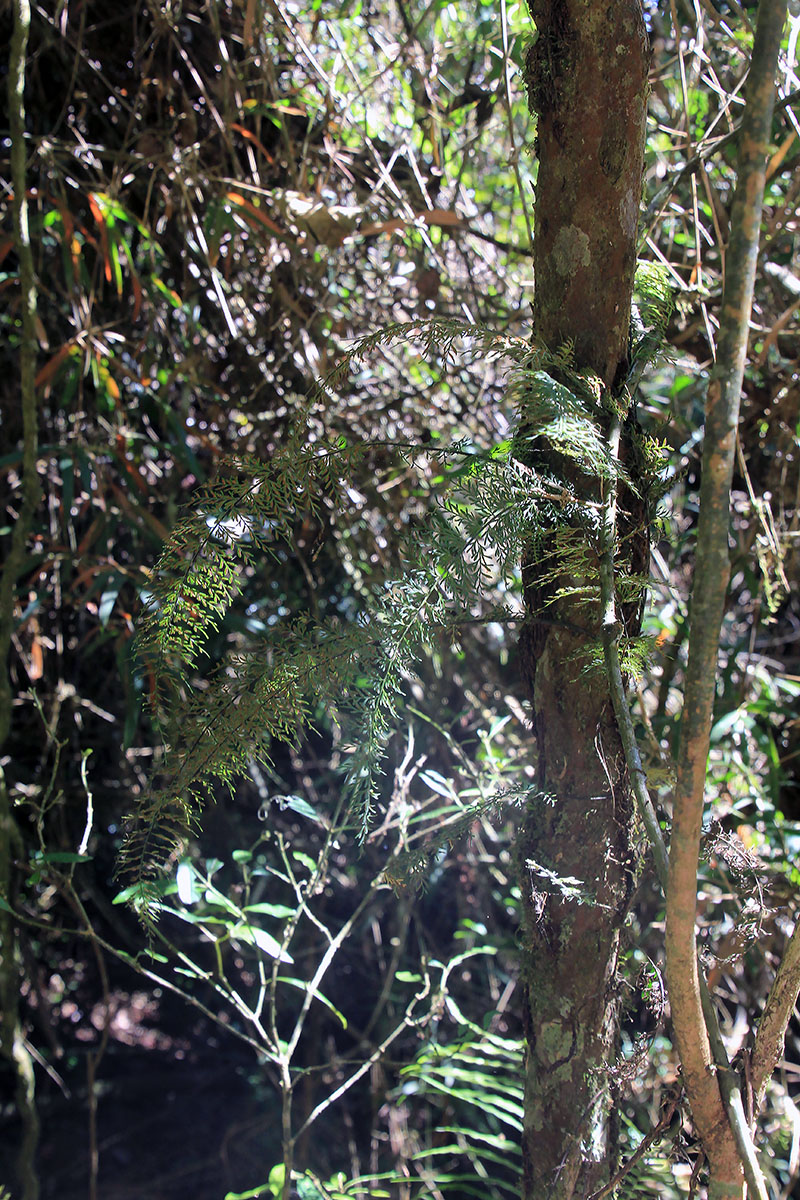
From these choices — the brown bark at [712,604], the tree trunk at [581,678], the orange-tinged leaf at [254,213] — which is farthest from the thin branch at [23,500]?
the brown bark at [712,604]

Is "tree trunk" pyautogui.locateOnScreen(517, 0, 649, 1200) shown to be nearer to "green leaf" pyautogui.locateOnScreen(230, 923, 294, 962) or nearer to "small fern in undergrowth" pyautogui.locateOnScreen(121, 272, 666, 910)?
"small fern in undergrowth" pyautogui.locateOnScreen(121, 272, 666, 910)

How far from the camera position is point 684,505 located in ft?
4.69

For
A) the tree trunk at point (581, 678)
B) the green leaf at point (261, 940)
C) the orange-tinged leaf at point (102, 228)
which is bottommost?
the green leaf at point (261, 940)

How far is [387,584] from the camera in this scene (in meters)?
0.61

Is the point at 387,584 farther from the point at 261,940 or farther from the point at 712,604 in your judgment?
the point at 261,940

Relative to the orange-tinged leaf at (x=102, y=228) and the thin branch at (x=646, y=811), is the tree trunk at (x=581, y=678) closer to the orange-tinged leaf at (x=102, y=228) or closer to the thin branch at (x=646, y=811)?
the thin branch at (x=646, y=811)

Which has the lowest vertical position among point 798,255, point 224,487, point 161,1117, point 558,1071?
point 161,1117

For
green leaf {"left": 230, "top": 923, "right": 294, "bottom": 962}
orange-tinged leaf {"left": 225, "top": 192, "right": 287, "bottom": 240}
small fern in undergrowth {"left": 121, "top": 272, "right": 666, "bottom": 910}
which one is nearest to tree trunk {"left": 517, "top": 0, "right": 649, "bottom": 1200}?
small fern in undergrowth {"left": 121, "top": 272, "right": 666, "bottom": 910}

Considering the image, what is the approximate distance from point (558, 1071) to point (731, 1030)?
2.80 feet

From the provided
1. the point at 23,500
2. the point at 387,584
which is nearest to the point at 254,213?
the point at 23,500

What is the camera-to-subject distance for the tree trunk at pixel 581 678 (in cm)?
61

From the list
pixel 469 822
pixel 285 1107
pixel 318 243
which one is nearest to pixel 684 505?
pixel 318 243

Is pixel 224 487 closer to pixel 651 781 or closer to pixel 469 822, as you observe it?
pixel 469 822

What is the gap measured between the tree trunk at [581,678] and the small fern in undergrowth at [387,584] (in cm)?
4
